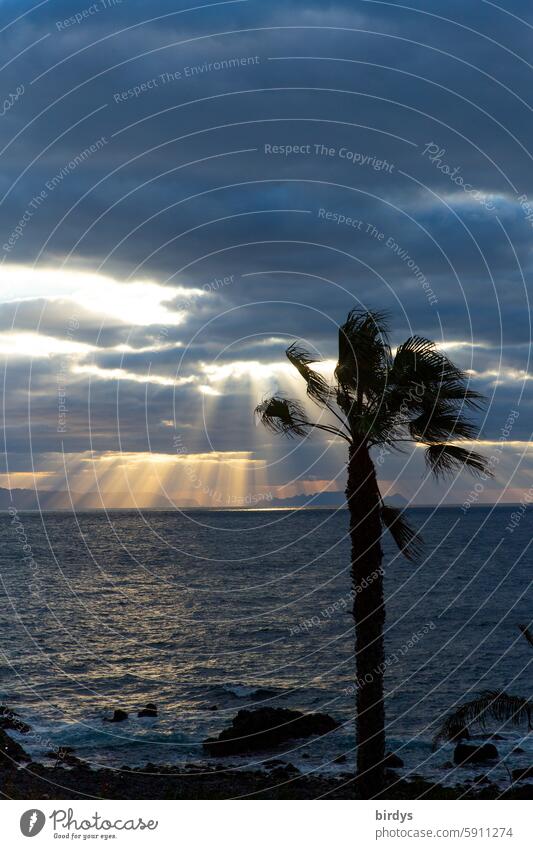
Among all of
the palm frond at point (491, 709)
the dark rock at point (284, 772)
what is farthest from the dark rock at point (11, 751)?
the palm frond at point (491, 709)

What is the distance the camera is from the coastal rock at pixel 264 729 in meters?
42.6

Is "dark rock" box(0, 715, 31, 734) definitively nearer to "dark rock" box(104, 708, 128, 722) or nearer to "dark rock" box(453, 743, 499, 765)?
"dark rock" box(104, 708, 128, 722)

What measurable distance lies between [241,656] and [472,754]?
30.7m

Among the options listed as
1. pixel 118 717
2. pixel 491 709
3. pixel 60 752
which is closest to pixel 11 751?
pixel 60 752

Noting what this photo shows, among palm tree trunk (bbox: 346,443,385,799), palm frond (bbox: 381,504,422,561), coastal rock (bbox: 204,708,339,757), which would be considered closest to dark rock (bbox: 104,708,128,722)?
coastal rock (bbox: 204,708,339,757)

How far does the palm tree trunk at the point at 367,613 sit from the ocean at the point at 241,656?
7.74 meters

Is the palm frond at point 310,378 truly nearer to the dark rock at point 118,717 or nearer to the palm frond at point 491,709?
the palm frond at point 491,709

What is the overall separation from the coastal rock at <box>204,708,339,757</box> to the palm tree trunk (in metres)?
23.1

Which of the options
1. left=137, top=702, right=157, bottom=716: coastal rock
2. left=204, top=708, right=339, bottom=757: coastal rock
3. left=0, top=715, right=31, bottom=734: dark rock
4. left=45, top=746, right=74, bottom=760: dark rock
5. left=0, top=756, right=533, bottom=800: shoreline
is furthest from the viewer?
left=137, top=702, right=157, bottom=716: coastal rock

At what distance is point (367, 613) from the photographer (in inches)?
750

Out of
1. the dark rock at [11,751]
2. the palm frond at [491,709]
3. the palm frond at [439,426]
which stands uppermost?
the palm frond at [439,426]

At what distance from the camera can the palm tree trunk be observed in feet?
62.0

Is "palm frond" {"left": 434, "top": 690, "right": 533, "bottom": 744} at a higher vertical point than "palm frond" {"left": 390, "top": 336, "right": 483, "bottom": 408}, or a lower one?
lower
